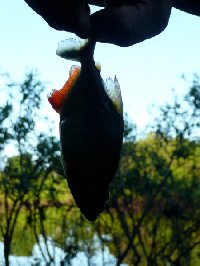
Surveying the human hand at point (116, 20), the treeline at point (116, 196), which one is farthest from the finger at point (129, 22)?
the treeline at point (116, 196)

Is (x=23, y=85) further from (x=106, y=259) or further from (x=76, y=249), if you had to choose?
(x=106, y=259)

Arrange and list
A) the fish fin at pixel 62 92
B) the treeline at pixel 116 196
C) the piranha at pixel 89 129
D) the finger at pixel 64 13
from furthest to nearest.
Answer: the treeline at pixel 116 196 → the fish fin at pixel 62 92 → the piranha at pixel 89 129 → the finger at pixel 64 13

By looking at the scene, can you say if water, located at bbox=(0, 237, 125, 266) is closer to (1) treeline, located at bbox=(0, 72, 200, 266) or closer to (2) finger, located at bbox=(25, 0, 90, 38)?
(1) treeline, located at bbox=(0, 72, 200, 266)

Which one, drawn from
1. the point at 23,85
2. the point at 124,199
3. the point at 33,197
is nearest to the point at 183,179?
the point at 124,199

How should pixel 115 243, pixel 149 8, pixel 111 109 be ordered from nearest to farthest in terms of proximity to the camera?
pixel 149 8, pixel 111 109, pixel 115 243

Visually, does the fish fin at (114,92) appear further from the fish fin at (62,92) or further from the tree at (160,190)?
the tree at (160,190)

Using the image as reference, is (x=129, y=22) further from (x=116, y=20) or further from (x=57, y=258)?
(x=57, y=258)
